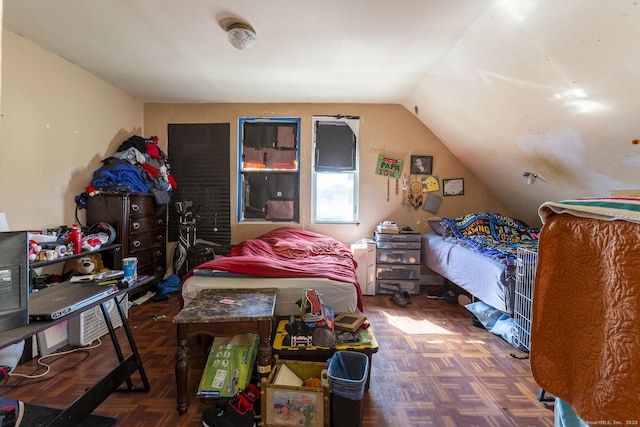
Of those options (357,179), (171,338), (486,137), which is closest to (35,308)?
(171,338)

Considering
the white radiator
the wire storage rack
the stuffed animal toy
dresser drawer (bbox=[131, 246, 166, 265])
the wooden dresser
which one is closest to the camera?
the wire storage rack

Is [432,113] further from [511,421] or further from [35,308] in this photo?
[35,308]

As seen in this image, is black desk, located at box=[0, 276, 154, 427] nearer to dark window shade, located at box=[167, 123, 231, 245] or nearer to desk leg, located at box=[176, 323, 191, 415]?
desk leg, located at box=[176, 323, 191, 415]

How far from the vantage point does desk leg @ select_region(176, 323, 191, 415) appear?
5.16 ft

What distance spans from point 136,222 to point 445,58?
3.49 m

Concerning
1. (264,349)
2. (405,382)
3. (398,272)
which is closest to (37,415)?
(264,349)

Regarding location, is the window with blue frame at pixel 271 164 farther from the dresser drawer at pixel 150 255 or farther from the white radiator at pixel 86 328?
the white radiator at pixel 86 328

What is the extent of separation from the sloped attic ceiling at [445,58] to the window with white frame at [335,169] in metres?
0.69

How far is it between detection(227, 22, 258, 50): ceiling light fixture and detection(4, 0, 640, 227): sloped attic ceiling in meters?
0.07

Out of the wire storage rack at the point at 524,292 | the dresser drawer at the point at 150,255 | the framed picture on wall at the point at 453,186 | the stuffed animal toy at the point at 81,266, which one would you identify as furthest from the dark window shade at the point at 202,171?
the wire storage rack at the point at 524,292

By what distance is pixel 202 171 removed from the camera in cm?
402

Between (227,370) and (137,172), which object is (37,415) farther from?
(137,172)

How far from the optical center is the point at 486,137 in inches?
120

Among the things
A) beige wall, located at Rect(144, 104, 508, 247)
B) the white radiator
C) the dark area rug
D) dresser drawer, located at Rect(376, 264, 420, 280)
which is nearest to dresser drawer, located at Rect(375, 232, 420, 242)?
dresser drawer, located at Rect(376, 264, 420, 280)
